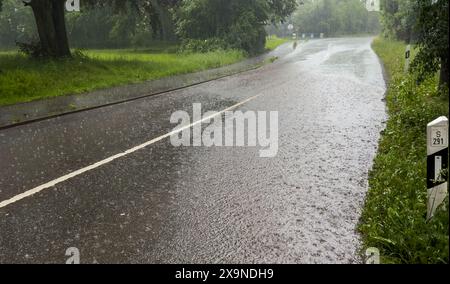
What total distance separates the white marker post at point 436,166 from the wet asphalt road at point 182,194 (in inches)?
34.9

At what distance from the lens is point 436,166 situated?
4.05m

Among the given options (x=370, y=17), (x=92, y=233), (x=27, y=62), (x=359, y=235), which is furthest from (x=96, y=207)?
(x=370, y=17)

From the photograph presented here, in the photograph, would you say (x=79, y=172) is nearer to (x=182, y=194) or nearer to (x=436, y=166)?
(x=182, y=194)

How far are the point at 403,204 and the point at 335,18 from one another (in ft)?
315

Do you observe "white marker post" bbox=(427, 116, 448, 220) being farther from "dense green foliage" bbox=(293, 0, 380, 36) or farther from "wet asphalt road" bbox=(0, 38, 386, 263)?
"dense green foliage" bbox=(293, 0, 380, 36)

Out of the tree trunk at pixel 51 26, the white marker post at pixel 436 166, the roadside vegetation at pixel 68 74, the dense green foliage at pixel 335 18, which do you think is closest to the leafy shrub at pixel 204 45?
the roadside vegetation at pixel 68 74

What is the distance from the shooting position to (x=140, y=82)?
57.0ft

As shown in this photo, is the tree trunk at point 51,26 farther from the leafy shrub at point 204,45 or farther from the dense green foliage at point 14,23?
the dense green foliage at point 14,23

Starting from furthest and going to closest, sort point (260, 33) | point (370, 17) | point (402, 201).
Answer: point (370, 17), point (260, 33), point (402, 201)

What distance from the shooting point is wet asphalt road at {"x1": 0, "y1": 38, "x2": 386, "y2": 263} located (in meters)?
4.01

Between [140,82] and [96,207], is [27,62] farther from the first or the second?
[96,207]

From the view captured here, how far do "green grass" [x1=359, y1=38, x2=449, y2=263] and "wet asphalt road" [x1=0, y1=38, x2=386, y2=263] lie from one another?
0.24 m
